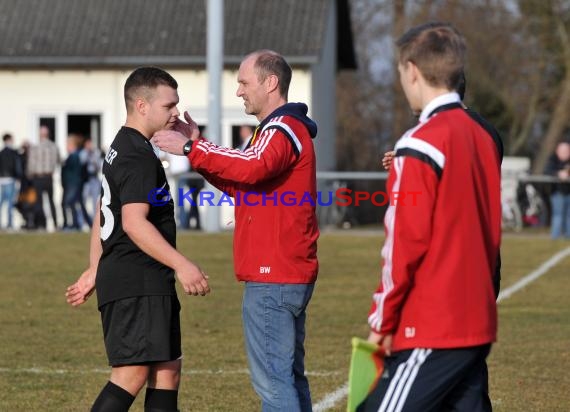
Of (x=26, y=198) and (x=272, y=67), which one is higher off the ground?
(x=272, y=67)

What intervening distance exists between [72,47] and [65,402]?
2544 centimetres

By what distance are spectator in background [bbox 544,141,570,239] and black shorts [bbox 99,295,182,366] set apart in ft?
66.8

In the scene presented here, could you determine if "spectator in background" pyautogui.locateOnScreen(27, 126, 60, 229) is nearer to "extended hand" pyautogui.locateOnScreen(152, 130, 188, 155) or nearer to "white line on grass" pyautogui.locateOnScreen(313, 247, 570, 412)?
"white line on grass" pyautogui.locateOnScreen(313, 247, 570, 412)

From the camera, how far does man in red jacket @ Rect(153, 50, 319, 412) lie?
21.1ft

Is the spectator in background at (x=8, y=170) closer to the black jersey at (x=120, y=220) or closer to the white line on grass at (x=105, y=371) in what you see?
the white line on grass at (x=105, y=371)

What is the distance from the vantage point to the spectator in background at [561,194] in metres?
25.9

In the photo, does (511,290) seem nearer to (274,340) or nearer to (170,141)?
(274,340)

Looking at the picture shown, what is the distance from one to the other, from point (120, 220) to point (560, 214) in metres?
20.8

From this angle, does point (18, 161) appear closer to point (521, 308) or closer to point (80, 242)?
point (80, 242)

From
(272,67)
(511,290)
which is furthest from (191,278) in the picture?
(511,290)

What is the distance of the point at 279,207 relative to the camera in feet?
21.2

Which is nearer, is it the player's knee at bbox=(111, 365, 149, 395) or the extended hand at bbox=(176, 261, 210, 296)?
the extended hand at bbox=(176, 261, 210, 296)

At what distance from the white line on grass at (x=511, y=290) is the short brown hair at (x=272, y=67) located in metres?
2.69

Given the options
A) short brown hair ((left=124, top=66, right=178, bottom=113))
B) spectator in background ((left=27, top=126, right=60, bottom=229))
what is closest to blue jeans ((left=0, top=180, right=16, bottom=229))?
spectator in background ((left=27, top=126, right=60, bottom=229))
